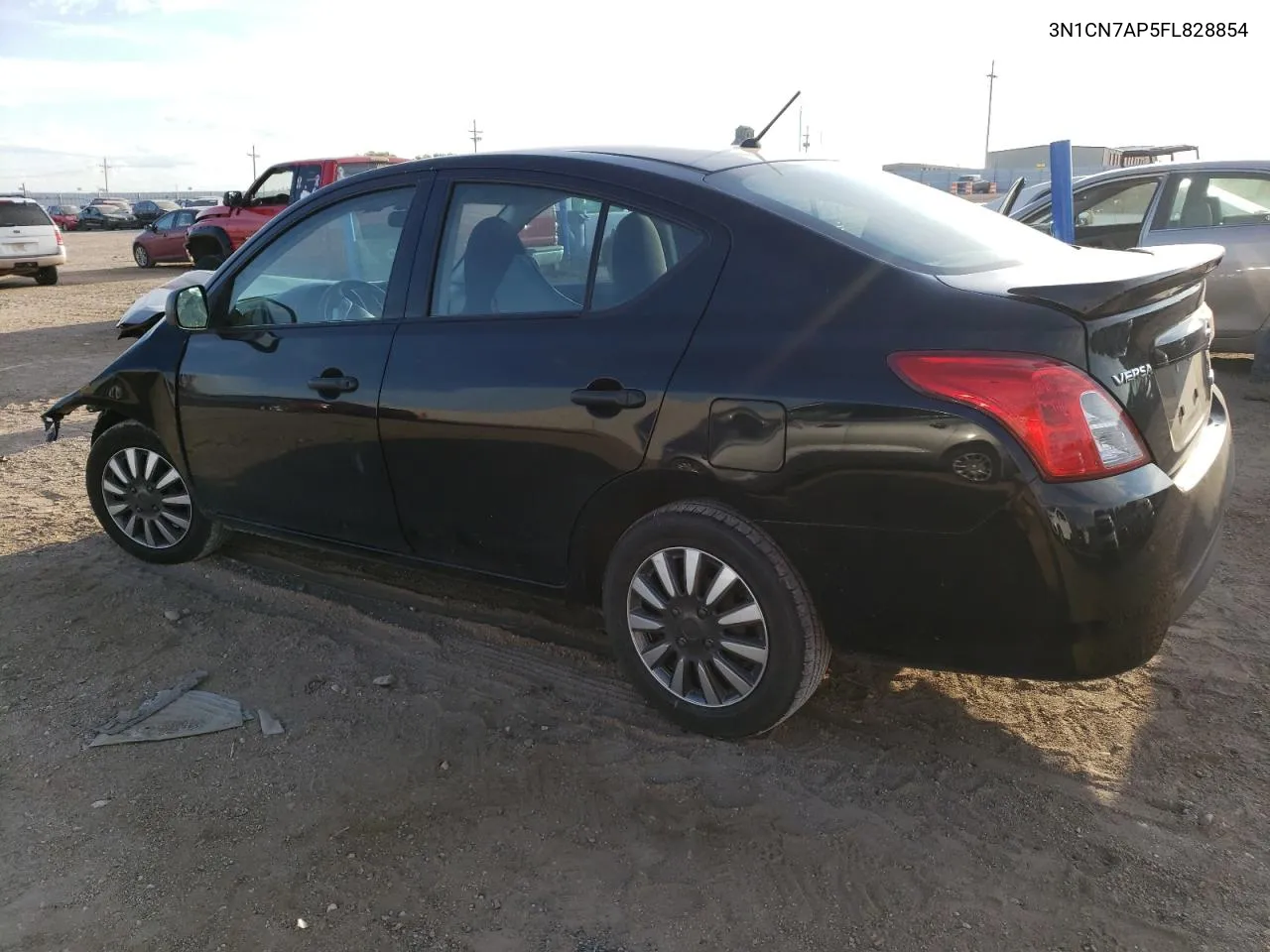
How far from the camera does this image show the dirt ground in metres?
2.37

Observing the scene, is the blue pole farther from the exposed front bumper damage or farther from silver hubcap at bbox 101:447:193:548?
the exposed front bumper damage

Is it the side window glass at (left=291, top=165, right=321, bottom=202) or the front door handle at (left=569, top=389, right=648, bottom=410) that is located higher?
the side window glass at (left=291, top=165, right=321, bottom=202)

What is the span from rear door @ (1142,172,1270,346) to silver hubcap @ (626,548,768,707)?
6587 millimetres

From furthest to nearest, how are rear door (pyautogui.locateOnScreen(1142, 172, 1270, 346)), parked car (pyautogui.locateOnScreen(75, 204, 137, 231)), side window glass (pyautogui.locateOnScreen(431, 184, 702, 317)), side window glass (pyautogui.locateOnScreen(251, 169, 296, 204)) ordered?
parked car (pyautogui.locateOnScreen(75, 204, 137, 231)) < side window glass (pyautogui.locateOnScreen(251, 169, 296, 204)) < rear door (pyautogui.locateOnScreen(1142, 172, 1270, 346)) < side window glass (pyautogui.locateOnScreen(431, 184, 702, 317))

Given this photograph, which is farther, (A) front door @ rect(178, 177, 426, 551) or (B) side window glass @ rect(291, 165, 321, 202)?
(B) side window glass @ rect(291, 165, 321, 202)

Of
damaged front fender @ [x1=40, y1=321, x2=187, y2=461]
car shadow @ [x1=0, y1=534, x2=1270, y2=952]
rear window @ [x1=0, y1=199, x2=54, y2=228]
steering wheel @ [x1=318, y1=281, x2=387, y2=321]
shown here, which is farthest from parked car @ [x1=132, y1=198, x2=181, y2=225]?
car shadow @ [x1=0, y1=534, x2=1270, y2=952]

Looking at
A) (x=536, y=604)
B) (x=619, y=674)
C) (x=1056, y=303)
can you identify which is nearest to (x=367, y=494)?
(x=536, y=604)

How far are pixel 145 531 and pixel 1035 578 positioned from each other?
3.89 metres

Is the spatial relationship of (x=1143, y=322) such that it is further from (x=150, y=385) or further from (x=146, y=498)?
(x=146, y=498)

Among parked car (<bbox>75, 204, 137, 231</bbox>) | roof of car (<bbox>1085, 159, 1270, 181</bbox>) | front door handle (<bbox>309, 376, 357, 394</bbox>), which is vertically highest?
parked car (<bbox>75, 204, 137, 231</bbox>)

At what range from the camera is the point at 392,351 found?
11.3 ft

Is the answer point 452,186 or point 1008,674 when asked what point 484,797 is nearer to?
point 1008,674

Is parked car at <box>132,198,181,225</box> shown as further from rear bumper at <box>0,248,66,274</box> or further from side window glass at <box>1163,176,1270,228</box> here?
side window glass at <box>1163,176,1270,228</box>

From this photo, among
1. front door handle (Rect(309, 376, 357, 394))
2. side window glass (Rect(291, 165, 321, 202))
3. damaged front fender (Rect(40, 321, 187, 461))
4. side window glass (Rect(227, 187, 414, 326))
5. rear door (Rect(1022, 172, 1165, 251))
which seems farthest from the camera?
side window glass (Rect(291, 165, 321, 202))
